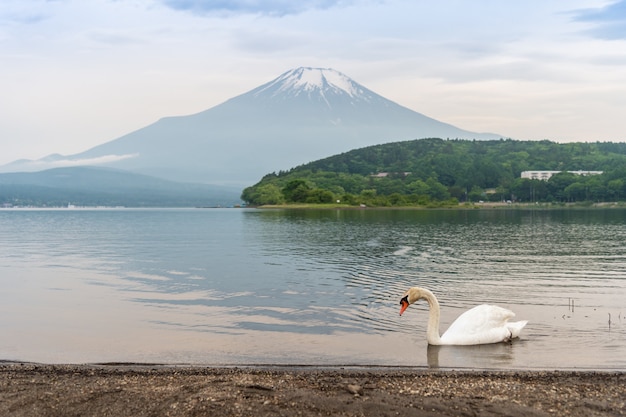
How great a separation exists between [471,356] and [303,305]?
7.40 m

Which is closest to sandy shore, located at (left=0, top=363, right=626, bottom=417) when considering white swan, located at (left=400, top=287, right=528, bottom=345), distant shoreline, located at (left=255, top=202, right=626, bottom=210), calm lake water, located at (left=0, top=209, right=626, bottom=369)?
calm lake water, located at (left=0, top=209, right=626, bottom=369)

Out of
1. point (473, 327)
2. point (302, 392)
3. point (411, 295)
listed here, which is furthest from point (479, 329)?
point (302, 392)

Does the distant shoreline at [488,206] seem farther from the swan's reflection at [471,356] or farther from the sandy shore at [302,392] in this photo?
the sandy shore at [302,392]

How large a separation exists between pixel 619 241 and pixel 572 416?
4094 centimetres

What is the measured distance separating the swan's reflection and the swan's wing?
0.46ft

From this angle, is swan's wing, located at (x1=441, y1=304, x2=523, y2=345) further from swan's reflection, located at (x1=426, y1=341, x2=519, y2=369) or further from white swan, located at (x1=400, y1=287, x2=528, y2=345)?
swan's reflection, located at (x1=426, y1=341, x2=519, y2=369)

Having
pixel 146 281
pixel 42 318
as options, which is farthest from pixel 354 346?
pixel 146 281

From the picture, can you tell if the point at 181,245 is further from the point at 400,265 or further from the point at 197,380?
the point at 197,380

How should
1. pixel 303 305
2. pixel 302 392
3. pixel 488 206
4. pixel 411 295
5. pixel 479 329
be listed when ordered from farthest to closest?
pixel 488 206
pixel 303 305
pixel 411 295
pixel 479 329
pixel 302 392

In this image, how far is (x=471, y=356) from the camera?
43.0 feet

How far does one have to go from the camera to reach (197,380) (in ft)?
33.3

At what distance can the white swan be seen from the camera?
45.6ft

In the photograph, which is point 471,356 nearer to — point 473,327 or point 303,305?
point 473,327

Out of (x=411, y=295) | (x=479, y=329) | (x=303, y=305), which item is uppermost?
(x=411, y=295)
